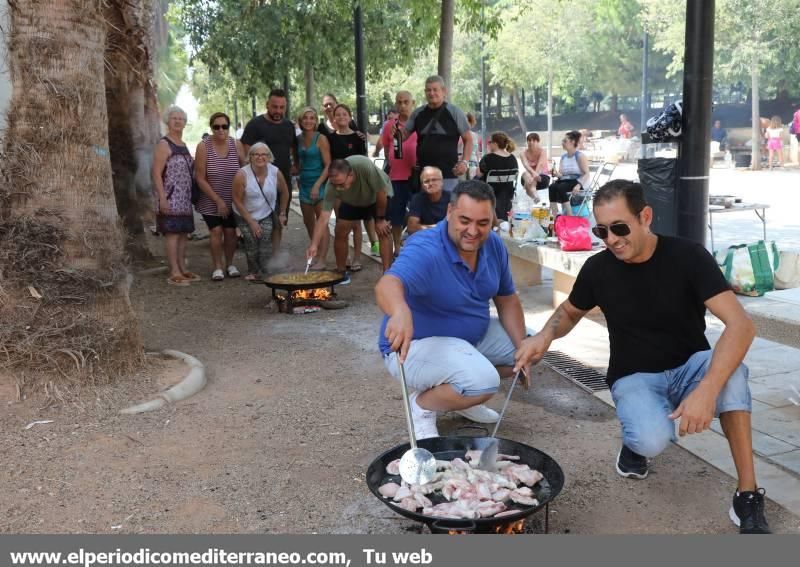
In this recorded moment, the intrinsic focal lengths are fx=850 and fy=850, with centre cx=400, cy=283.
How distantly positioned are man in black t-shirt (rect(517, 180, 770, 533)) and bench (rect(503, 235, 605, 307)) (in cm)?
279

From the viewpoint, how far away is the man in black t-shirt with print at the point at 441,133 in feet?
30.2

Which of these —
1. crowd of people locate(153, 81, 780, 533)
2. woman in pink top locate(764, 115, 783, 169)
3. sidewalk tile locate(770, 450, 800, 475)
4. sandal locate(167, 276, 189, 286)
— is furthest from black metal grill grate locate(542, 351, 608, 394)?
woman in pink top locate(764, 115, 783, 169)

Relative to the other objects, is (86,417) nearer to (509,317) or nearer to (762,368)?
(509,317)

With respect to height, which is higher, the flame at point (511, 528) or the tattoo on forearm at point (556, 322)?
the tattoo on forearm at point (556, 322)

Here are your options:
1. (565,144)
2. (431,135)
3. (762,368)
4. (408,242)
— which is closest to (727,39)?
(565,144)

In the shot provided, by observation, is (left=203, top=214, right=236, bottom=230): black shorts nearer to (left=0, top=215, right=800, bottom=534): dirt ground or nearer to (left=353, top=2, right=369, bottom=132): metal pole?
(left=0, top=215, right=800, bottom=534): dirt ground

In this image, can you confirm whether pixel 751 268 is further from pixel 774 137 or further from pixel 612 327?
pixel 774 137

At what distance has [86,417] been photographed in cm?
521

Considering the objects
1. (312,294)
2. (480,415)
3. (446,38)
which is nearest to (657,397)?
(480,415)

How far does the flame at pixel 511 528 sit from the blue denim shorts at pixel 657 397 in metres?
0.71

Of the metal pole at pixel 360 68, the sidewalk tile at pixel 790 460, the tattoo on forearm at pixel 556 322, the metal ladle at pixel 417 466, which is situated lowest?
the sidewalk tile at pixel 790 460

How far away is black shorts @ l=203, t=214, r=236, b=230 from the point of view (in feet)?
31.6

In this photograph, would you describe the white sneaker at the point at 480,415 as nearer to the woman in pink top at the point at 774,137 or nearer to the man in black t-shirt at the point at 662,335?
the man in black t-shirt at the point at 662,335

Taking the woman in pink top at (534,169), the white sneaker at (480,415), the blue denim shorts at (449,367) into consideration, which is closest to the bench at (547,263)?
the white sneaker at (480,415)
